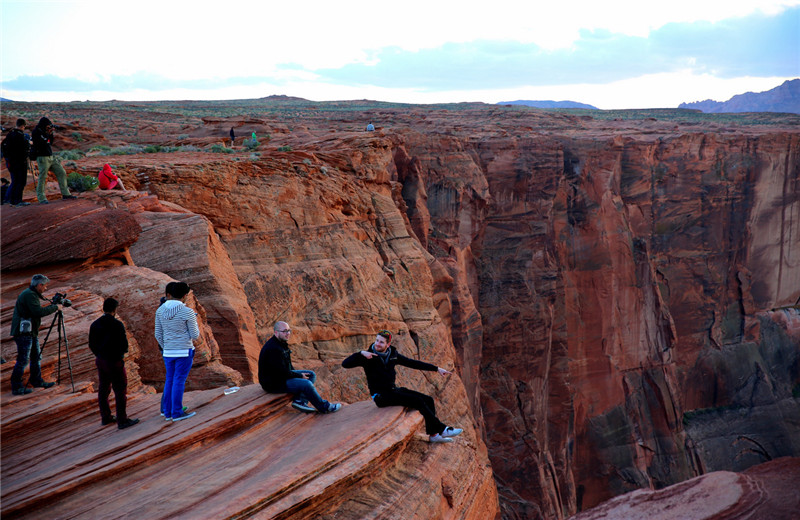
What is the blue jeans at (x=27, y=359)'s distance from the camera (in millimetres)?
8195

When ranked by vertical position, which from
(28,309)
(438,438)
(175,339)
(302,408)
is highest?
(28,309)

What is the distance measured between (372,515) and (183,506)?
81.8 inches

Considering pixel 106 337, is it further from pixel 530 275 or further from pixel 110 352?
pixel 530 275

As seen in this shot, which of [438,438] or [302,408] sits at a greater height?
[302,408]

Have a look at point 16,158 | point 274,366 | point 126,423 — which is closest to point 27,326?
point 126,423

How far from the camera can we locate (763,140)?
42656mm

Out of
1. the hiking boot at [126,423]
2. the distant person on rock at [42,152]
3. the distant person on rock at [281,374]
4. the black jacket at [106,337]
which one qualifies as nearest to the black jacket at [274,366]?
the distant person on rock at [281,374]

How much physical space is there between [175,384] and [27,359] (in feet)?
8.10

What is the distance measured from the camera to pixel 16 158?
11289 mm

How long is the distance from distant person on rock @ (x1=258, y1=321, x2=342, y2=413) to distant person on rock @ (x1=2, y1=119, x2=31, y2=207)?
6.93m

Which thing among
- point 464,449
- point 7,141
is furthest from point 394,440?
point 7,141

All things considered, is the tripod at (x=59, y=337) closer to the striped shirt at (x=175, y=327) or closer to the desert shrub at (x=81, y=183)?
the striped shirt at (x=175, y=327)

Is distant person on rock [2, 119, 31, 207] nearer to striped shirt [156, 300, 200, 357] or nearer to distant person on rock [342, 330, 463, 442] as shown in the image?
striped shirt [156, 300, 200, 357]

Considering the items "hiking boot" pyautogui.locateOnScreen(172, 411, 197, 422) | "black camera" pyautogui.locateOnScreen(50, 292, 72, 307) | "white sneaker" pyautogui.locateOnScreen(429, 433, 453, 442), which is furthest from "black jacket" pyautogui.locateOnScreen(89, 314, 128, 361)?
"white sneaker" pyautogui.locateOnScreen(429, 433, 453, 442)
